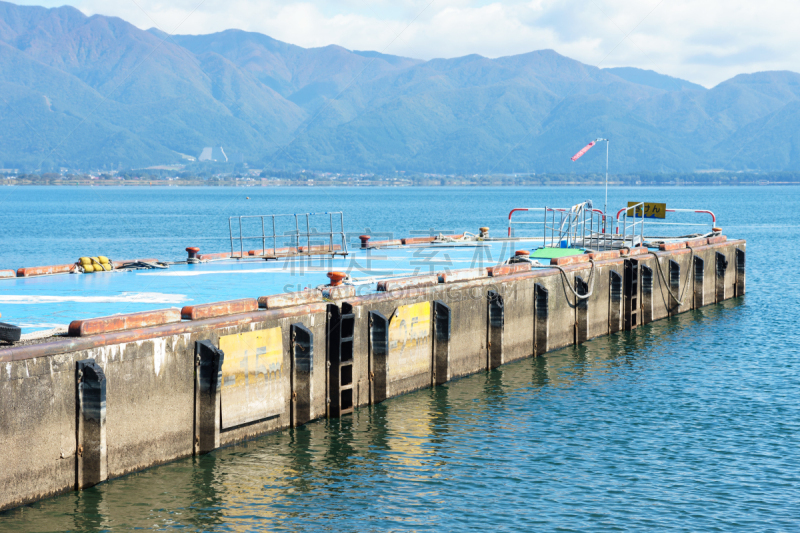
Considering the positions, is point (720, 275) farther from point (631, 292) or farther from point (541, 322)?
point (541, 322)

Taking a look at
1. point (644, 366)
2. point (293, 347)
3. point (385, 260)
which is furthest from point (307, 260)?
point (293, 347)

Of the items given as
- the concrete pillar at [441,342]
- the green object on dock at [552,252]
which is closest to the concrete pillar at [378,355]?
the concrete pillar at [441,342]

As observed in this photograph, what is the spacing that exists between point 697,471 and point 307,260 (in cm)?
1874

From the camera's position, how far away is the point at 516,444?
17812 mm

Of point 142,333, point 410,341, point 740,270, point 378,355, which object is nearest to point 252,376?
point 142,333

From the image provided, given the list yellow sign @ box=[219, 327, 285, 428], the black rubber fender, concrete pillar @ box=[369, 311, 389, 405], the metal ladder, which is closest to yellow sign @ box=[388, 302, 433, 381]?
concrete pillar @ box=[369, 311, 389, 405]

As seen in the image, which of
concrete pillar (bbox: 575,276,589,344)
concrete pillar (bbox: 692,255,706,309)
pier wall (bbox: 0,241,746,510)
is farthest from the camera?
concrete pillar (bbox: 692,255,706,309)

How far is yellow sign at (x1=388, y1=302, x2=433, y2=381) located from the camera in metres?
19.9

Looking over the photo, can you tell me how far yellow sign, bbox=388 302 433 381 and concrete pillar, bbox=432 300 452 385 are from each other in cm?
19

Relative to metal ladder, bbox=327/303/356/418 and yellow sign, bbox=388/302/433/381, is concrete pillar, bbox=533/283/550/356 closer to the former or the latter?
yellow sign, bbox=388/302/433/381

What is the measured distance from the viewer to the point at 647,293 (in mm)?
31656

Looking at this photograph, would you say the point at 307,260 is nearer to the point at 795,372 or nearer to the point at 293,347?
the point at 293,347

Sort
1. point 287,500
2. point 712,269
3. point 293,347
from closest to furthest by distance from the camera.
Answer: point 287,500 → point 293,347 → point 712,269

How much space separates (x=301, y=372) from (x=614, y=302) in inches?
622
